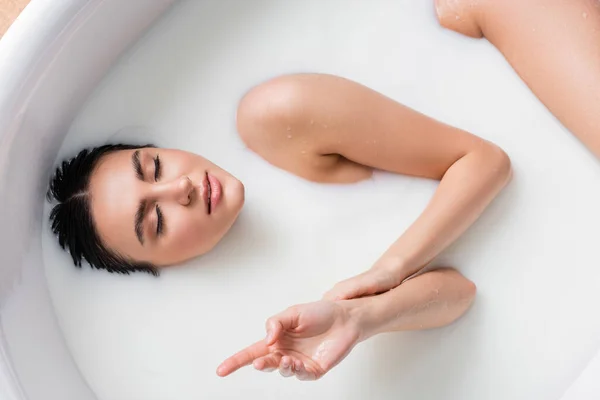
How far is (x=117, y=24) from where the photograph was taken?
100 centimetres

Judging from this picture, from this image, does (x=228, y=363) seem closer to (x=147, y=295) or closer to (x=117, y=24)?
(x=147, y=295)

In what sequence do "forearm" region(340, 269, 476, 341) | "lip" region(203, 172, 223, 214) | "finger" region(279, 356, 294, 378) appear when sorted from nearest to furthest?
"finger" region(279, 356, 294, 378), "forearm" region(340, 269, 476, 341), "lip" region(203, 172, 223, 214)

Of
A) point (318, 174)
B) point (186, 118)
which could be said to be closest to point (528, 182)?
point (318, 174)

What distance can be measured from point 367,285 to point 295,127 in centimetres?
24

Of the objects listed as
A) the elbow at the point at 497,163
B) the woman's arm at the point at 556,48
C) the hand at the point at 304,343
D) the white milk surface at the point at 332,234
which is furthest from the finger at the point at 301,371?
the woman's arm at the point at 556,48

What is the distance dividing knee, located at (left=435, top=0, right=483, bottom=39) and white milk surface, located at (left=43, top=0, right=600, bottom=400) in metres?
0.02

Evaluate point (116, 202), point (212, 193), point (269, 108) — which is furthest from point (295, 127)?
point (116, 202)

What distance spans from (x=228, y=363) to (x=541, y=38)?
0.60m

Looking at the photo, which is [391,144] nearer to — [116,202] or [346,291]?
[346,291]

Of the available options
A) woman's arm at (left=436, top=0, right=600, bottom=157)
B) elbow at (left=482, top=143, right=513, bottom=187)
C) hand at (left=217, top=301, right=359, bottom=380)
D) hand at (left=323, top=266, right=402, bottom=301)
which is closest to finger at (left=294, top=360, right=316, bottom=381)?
hand at (left=217, top=301, right=359, bottom=380)

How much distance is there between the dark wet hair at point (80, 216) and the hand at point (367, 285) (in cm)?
29

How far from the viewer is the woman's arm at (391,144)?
927mm

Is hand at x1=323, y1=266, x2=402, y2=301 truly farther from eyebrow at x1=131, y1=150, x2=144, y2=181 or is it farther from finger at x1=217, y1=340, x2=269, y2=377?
eyebrow at x1=131, y1=150, x2=144, y2=181

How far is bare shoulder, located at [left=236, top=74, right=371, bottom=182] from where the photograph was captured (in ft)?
3.05
